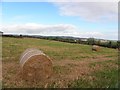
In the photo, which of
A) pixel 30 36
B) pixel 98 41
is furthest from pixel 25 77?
pixel 30 36

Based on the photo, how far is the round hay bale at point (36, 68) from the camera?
11.7 meters

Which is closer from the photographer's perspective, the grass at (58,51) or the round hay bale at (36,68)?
the round hay bale at (36,68)

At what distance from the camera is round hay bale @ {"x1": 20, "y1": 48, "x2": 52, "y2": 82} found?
11744mm

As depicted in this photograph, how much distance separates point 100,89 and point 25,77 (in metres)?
4.11

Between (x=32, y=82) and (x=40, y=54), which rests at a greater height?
(x=40, y=54)

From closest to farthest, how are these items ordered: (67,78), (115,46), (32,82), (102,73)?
(32,82) < (67,78) < (102,73) < (115,46)

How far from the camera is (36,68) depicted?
1195 cm

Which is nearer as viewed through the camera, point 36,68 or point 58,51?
point 36,68

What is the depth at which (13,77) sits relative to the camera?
462 inches

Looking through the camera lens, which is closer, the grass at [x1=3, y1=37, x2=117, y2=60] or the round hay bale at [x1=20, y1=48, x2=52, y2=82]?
the round hay bale at [x1=20, y1=48, x2=52, y2=82]

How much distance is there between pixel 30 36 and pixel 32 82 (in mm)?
51280

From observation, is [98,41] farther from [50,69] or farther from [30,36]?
[50,69]

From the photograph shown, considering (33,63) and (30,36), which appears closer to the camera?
(33,63)

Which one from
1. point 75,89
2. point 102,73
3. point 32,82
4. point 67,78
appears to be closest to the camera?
point 75,89
